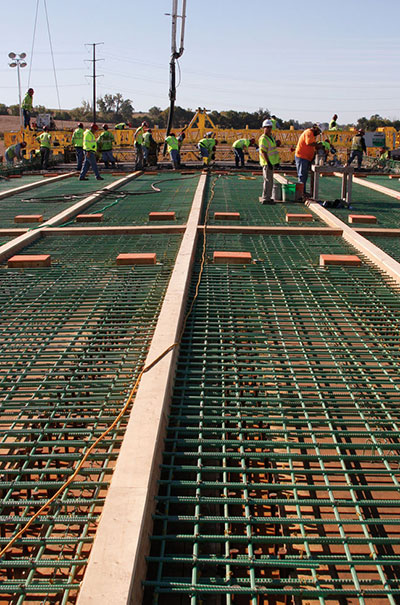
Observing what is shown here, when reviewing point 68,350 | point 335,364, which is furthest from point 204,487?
point 68,350

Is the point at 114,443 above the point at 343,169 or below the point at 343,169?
below

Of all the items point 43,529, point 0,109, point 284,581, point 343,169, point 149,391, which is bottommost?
point 43,529

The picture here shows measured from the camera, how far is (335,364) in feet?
15.0

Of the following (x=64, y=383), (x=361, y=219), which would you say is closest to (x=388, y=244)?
(x=361, y=219)

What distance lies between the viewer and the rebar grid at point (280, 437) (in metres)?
2.72

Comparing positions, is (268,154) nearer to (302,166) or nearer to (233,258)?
(302,166)

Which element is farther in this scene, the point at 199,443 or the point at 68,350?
the point at 68,350

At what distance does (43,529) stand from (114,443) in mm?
1536

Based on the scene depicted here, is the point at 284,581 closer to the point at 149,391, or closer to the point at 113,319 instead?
the point at 149,391

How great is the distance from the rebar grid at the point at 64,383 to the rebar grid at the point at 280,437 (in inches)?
17.2

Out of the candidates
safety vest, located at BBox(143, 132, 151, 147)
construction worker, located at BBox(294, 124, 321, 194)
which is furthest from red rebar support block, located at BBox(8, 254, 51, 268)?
safety vest, located at BBox(143, 132, 151, 147)

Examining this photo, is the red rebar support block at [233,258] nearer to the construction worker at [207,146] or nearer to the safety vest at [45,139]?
the construction worker at [207,146]

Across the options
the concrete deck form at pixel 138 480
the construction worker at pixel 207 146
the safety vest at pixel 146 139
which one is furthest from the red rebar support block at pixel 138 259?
the construction worker at pixel 207 146

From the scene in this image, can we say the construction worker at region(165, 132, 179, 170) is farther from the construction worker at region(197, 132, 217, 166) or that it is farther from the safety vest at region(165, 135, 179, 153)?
the construction worker at region(197, 132, 217, 166)
